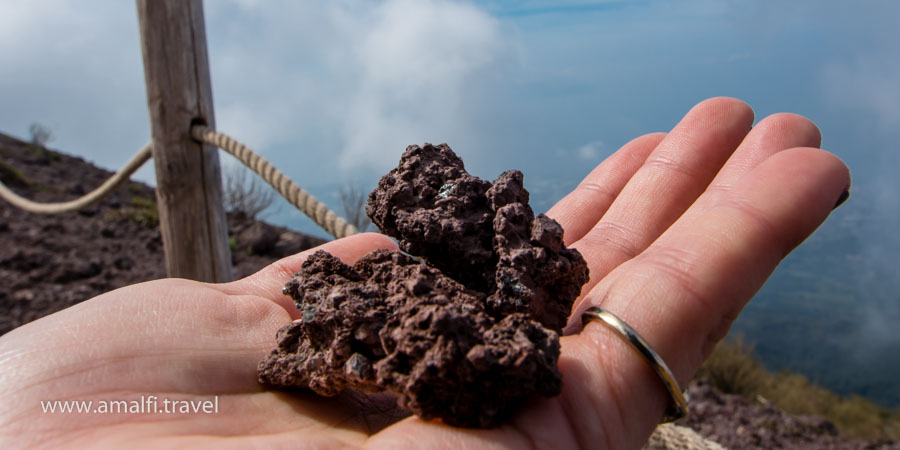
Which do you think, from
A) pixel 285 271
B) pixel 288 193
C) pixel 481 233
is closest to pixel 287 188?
pixel 288 193

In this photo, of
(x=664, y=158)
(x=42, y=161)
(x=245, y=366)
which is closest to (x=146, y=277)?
(x=245, y=366)

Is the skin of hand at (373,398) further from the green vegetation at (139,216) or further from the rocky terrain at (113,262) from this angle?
the green vegetation at (139,216)

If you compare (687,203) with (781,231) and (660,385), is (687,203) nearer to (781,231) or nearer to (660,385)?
(781,231)

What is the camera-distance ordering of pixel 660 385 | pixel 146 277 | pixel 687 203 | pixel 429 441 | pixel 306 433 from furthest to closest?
1. pixel 146 277
2. pixel 687 203
3. pixel 660 385
4. pixel 306 433
5. pixel 429 441

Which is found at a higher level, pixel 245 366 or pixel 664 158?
pixel 664 158

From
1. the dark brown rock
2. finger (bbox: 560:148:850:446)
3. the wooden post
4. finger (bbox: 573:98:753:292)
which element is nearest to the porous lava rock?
the dark brown rock

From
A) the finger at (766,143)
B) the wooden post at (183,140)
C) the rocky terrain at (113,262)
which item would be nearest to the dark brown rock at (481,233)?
the finger at (766,143)
